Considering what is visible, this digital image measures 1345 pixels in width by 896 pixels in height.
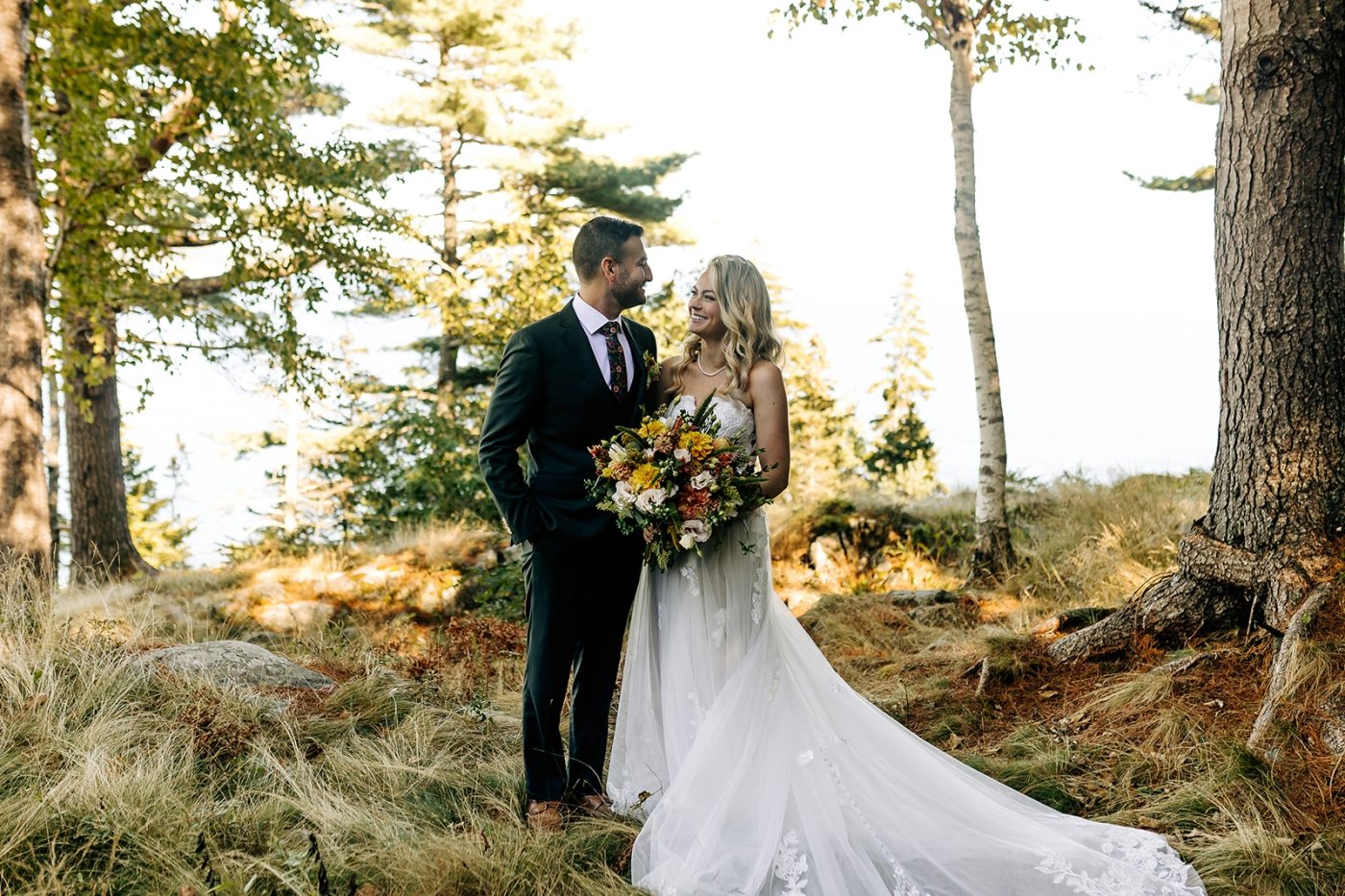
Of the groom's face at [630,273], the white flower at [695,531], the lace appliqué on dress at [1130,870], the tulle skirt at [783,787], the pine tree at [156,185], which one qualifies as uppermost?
the pine tree at [156,185]

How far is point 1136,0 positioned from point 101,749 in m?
8.21

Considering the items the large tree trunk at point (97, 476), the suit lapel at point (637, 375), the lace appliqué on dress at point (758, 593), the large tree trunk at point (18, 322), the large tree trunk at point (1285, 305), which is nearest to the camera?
the lace appliqué on dress at point (758, 593)

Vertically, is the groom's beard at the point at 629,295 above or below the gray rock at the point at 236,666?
above

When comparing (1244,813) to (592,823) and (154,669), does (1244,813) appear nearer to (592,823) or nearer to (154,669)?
(592,823)

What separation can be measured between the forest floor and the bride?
0.99 ft

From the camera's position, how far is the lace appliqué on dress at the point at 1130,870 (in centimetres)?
335

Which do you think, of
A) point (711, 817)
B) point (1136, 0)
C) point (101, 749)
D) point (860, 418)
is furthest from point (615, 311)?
point (860, 418)

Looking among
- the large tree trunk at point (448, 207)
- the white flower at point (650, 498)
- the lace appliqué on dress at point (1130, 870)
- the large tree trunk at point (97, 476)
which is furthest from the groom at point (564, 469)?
the large tree trunk at point (448, 207)

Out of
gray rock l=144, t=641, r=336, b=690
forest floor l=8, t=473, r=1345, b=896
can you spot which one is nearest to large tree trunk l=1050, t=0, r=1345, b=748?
forest floor l=8, t=473, r=1345, b=896

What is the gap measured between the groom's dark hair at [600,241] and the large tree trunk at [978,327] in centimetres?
549

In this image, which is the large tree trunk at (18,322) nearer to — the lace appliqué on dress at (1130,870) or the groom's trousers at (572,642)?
the groom's trousers at (572,642)

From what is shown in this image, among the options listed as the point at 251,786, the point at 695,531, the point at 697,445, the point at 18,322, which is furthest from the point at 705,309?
the point at 18,322

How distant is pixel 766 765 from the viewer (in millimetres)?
3910

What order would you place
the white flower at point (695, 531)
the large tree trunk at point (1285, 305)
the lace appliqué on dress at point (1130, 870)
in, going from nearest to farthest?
the lace appliqué on dress at point (1130, 870), the white flower at point (695, 531), the large tree trunk at point (1285, 305)
